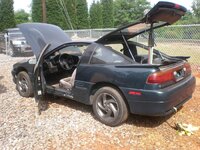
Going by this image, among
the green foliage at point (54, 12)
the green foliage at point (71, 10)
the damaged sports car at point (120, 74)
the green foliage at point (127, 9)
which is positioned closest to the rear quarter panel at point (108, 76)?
the damaged sports car at point (120, 74)

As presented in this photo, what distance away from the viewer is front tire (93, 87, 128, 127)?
457cm

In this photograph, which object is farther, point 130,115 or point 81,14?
point 81,14

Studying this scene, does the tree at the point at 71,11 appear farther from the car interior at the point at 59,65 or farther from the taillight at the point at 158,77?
the taillight at the point at 158,77

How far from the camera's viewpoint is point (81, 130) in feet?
15.2

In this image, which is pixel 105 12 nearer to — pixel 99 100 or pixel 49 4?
pixel 49 4

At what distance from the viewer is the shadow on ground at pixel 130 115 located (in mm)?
4863

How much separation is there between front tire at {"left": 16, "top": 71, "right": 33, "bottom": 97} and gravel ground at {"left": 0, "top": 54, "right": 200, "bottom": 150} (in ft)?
1.63

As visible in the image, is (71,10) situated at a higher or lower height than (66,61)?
higher

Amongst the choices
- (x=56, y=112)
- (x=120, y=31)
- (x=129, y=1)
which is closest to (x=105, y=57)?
(x=120, y=31)

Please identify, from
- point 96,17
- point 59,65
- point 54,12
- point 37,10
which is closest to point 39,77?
point 59,65

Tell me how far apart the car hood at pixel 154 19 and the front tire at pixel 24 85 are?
2.25 metres

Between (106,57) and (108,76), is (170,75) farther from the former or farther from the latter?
(106,57)

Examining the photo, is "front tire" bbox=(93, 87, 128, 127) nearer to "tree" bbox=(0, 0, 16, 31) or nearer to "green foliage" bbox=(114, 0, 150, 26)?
"tree" bbox=(0, 0, 16, 31)

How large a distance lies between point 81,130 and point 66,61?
234cm
